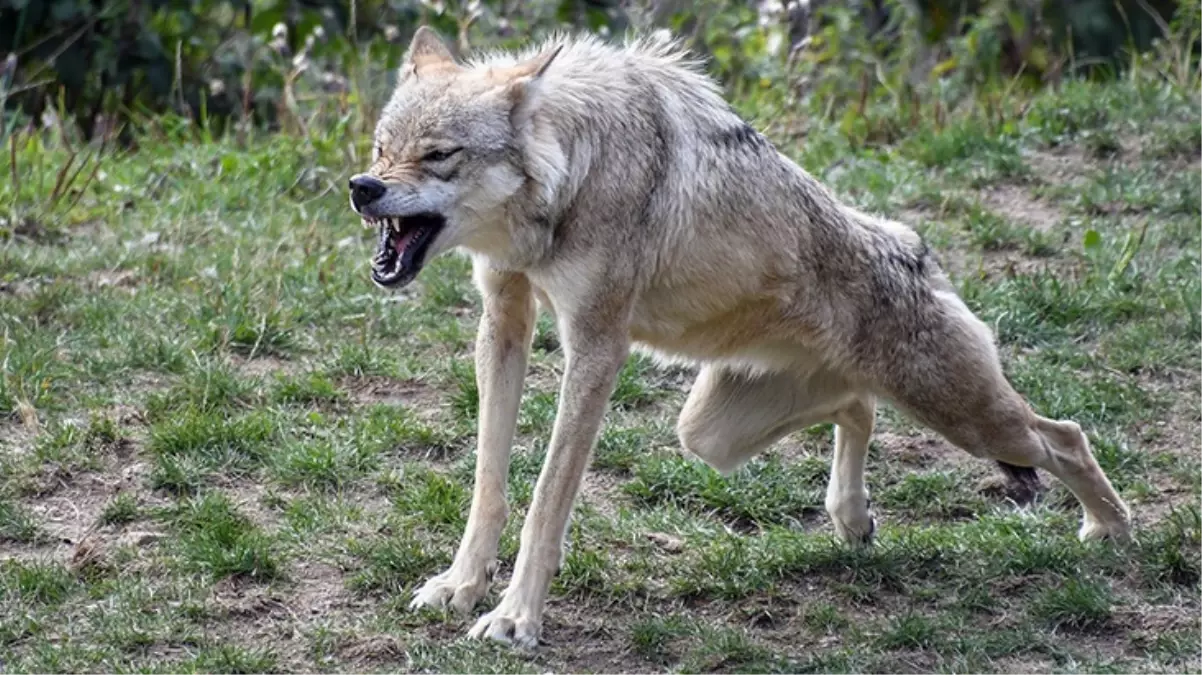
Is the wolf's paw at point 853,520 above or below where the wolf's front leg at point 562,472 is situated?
below

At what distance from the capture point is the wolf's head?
4.89 m

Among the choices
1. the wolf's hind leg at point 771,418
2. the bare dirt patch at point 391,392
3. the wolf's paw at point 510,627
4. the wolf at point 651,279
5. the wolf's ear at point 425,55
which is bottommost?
the bare dirt patch at point 391,392

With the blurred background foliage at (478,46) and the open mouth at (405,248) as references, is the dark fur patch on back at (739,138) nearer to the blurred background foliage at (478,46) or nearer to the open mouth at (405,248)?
the open mouth at (405,248)

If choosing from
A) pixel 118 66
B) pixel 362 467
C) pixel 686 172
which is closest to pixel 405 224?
pixel 686 172

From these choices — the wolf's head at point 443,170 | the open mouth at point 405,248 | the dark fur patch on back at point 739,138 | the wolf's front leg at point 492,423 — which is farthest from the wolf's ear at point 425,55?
the dark fur patch on back at point 739,138

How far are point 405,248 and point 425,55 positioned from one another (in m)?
0.77

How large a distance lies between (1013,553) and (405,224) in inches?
90.5

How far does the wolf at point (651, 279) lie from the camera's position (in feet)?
16.4

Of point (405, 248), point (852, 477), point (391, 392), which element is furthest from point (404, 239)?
point (391, 392)

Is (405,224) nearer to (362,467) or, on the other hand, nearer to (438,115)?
(438,115)

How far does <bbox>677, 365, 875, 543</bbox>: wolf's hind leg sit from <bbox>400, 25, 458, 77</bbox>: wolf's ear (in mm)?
1404

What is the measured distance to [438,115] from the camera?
4980 millimetres

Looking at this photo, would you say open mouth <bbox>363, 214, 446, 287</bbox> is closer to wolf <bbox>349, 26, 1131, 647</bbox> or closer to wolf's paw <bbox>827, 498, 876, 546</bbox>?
wolf <bbox>349, 26, 1131, 647</bbox>

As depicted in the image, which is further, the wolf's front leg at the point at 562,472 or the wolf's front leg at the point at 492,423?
the wolf's front leg at the point at 492,423
